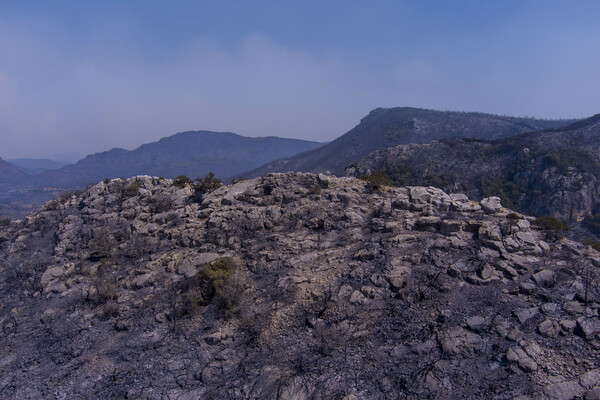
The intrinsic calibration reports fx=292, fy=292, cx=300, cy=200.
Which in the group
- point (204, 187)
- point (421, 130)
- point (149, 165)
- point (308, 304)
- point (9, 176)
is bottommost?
point (308, 304)

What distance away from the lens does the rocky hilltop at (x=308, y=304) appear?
23.6ft

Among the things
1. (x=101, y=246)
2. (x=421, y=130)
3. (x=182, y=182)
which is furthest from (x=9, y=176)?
(x=421, y=130)

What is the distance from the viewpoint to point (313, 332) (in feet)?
27.7

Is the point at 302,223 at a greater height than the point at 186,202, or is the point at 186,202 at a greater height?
the point at 186,202

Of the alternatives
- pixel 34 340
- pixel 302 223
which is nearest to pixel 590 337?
pixel 302 223

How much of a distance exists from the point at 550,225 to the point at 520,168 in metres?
29.5

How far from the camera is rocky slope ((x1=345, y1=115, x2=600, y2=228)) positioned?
29156mm

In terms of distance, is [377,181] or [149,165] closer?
[377,181]

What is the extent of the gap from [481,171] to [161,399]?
40.7m

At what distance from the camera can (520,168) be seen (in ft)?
115

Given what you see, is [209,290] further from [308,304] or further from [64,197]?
[64,197]

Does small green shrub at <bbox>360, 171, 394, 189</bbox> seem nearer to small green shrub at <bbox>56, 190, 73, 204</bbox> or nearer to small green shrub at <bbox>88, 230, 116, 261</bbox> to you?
small green shrub at <bbox>88, 230, 116, 261</bbox>

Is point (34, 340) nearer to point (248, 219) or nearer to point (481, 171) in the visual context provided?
point (248, 219)

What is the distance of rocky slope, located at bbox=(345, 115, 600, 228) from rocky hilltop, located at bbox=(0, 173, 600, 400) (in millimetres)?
22685
